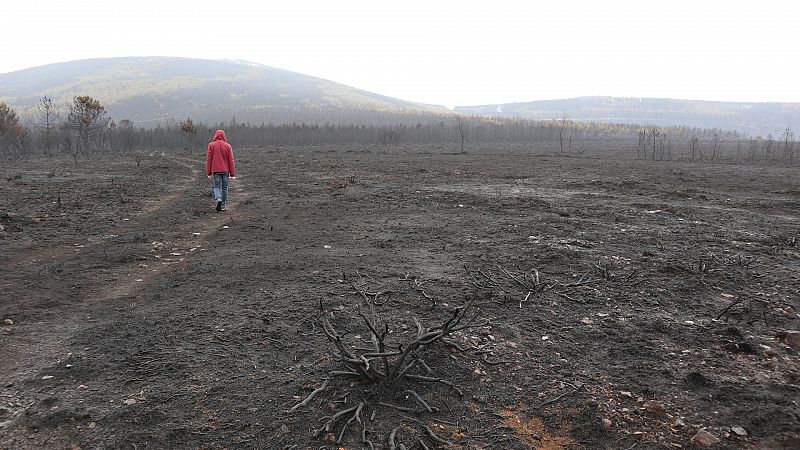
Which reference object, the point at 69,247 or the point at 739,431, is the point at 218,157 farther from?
the point at 739,431

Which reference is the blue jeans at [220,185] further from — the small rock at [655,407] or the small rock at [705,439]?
the small rock at [705,439]

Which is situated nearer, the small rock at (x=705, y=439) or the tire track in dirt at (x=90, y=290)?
the small rock at (x=705, y=439)

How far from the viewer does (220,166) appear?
9.51 m

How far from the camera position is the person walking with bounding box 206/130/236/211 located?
9.49 metres

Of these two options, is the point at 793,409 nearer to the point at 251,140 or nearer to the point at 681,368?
the point at 681,368

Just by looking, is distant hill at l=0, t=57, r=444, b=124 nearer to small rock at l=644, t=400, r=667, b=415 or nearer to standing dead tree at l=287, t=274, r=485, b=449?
standing dead tree at l=287, t=274, r=485, b=449

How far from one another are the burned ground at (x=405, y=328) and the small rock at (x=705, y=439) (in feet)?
0.12

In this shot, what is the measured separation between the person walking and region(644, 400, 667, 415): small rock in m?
8.69

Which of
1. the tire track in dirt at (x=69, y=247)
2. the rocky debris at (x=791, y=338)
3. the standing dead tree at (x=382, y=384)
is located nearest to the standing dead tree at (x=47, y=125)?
the tire track in dirt at (x=69, y=247)

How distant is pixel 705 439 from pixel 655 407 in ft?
1.10

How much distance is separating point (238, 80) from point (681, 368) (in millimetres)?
205005

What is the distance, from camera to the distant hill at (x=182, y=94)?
121 m

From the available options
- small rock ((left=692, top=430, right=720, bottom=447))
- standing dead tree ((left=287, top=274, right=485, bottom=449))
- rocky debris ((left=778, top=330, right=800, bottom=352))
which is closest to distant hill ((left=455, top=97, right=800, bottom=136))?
rocky debris ((left=778, top=330, right=800, bottom=352))

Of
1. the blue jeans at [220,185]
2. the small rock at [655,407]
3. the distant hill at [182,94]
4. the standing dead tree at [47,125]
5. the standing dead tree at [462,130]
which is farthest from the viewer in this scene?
the distant hill at [182,94]
